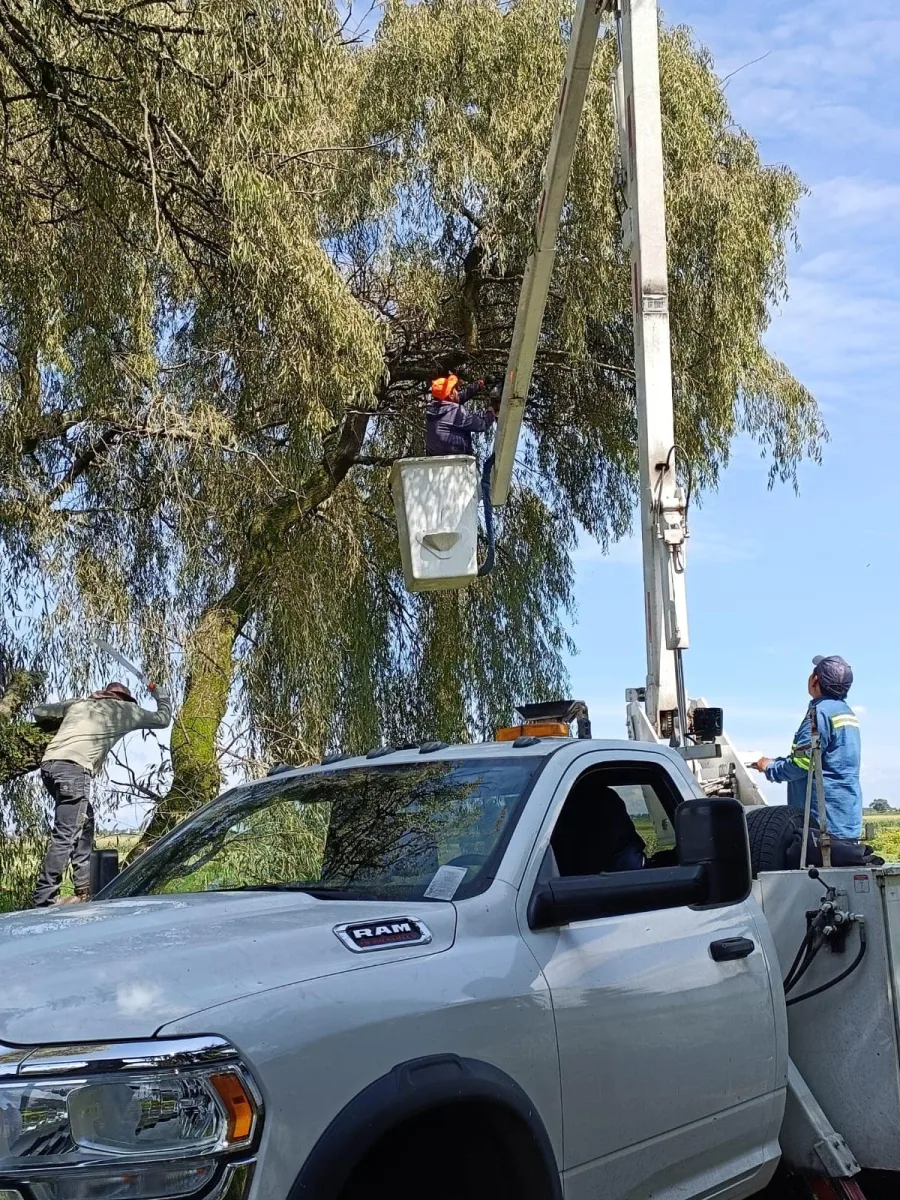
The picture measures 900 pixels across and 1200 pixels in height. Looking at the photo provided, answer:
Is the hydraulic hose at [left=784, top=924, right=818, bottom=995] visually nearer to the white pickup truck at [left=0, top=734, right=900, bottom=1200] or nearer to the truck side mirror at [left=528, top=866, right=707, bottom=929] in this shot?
the white pickup truck at [left=0, top=734, right=900, bottom=1200]

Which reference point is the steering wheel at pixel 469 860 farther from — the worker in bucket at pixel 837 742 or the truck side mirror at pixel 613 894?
the worker in bucket at pixel 837 742

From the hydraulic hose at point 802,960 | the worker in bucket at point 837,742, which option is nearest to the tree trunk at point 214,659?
the worker in bucket at point 837,742

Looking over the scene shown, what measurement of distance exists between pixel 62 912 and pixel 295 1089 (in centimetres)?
132

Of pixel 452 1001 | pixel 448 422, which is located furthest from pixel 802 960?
pixel 448 422

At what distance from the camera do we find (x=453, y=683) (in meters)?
14.6

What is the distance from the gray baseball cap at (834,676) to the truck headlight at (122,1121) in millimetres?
4651

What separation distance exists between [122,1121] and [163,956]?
44cm

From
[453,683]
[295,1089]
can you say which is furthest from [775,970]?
[453,683]

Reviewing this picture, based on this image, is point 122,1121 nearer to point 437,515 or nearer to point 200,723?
point 437,515

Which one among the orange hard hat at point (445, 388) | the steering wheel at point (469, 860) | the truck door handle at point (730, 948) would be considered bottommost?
the truck door handle at point (730, 948)

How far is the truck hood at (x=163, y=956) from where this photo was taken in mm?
2619

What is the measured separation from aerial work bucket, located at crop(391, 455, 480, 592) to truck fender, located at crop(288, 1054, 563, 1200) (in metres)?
7.03

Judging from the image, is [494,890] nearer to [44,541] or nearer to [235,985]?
[235,985]

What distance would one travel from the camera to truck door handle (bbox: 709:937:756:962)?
4.12 metres
